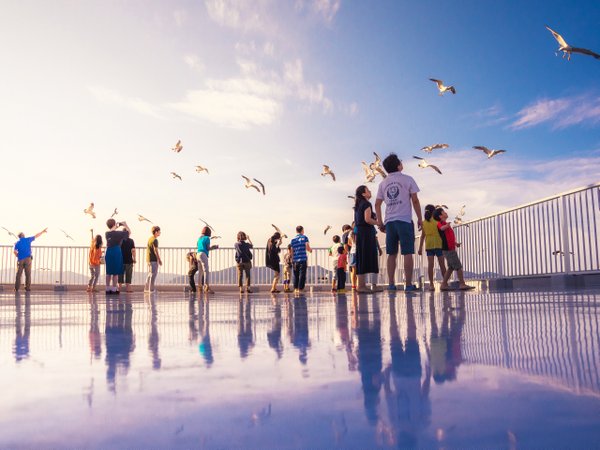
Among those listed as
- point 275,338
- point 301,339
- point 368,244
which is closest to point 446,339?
point 301,339

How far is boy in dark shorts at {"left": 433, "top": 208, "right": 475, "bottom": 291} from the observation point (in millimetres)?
10969

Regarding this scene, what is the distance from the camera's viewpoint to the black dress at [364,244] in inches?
343

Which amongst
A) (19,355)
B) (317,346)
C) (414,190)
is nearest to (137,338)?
(19,355)

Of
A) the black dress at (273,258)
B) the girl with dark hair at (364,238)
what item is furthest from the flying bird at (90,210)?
the girl with dark hair at (364,238)

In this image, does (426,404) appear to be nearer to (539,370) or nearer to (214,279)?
(539,370)

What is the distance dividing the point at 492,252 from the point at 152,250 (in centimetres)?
926

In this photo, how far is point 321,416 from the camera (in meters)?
0.91

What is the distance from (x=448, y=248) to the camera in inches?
454

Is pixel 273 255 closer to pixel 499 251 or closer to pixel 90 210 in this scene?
pixel 499 251

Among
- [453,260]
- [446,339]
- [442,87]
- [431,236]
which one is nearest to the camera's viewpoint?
[446,339]

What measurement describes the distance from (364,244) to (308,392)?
779 centimetres

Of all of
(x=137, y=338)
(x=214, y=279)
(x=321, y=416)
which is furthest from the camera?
(x=214, y=279)

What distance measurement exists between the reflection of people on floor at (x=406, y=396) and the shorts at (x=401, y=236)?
20.3 feet

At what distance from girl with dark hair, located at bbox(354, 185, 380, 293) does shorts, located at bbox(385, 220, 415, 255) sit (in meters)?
0.62
